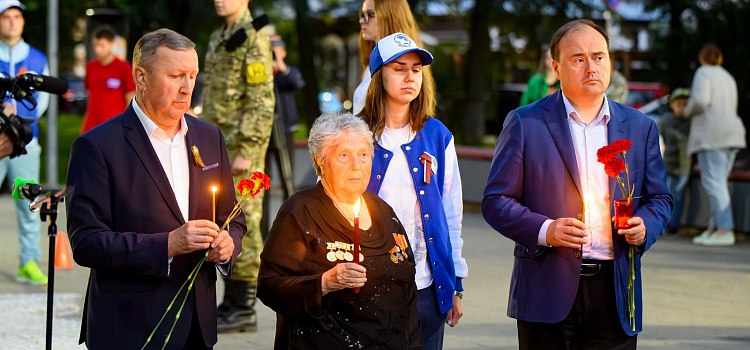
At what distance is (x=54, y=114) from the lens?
58.1 ft

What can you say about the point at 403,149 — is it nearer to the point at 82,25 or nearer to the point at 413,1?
the point at 413,1

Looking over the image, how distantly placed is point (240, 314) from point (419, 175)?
296 cm

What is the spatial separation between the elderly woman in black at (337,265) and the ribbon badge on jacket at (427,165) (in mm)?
552

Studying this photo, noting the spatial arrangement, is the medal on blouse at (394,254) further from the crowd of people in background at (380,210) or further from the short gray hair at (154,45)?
the short gray hair at (154,45)

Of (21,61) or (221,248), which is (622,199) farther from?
(21,61)

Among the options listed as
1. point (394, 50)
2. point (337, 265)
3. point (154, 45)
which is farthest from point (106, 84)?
point (337, 265)

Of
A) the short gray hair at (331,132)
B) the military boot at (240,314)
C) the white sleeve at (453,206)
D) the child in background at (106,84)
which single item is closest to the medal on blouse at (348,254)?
the short gray hair at (331,132)

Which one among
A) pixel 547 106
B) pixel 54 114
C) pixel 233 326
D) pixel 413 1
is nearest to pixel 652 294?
pixel 233 326

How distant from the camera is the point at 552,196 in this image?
4.30m

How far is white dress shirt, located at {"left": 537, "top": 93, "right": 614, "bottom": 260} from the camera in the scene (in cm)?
425

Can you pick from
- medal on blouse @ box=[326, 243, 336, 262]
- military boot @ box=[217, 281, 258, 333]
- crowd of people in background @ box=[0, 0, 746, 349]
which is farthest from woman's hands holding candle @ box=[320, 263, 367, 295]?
military boot @ box=[217, 281, 258, 333]

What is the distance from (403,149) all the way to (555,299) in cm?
92

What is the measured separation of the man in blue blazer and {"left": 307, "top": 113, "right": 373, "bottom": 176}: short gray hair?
708 mm

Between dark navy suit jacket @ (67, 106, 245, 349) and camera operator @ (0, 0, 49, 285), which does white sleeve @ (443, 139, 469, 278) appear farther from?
camera operator @ (0, 0, 49, 285)
